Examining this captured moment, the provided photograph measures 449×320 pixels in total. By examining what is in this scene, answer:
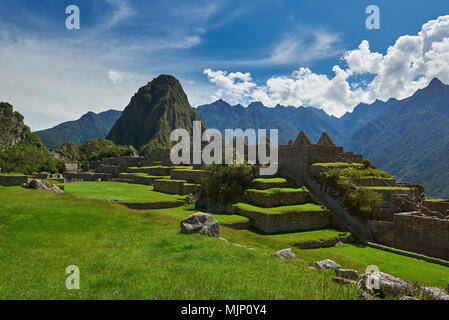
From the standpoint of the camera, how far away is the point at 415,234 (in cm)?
1902

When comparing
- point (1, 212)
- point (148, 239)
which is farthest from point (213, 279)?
point (1, 212)

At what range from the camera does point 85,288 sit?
6449 mm

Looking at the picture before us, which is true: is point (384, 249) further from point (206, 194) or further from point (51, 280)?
point (51, 280)

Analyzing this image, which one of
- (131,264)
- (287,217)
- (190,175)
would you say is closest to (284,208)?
(287,217)

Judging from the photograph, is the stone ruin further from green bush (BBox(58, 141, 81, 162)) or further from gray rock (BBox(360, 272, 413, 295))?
green bush (BBox(58, 141, 81, 162))

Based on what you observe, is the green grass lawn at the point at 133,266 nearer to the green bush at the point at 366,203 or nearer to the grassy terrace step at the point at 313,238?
the grassy terrace step at the point at 313,238

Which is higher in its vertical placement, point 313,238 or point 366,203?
point 366,203

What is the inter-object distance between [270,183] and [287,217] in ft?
17.0

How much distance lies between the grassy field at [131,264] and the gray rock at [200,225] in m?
0.56

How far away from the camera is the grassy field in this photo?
250 inches

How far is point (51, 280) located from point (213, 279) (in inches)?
169

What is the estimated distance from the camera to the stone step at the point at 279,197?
24703mm

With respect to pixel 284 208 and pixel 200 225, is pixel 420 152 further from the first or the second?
pixel 200 225

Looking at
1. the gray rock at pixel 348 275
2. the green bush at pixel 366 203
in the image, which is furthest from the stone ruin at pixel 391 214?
the gray rock at pixel 348 275
